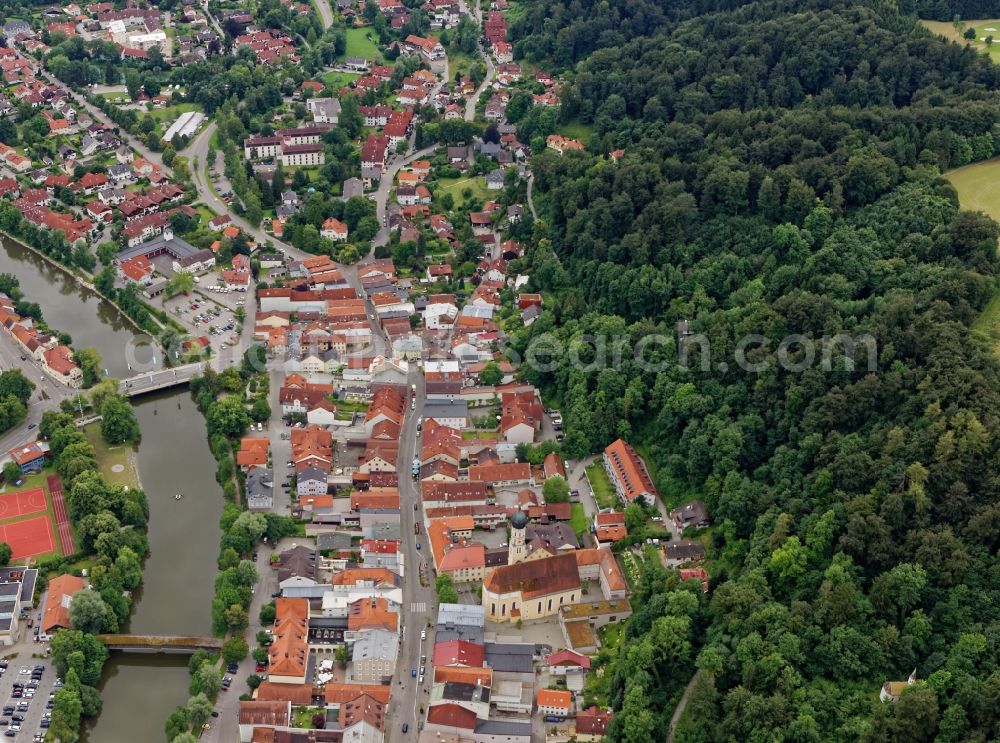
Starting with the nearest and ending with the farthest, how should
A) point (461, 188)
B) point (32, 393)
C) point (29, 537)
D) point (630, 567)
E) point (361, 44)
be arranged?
point (630, 567), point (29, 537), point (32, 393), point (461, 188), point (361, 44)

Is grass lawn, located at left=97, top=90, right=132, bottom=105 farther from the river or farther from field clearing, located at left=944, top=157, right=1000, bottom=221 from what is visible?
field clearing, located at left=944, top=157, right=1000, bottom=221

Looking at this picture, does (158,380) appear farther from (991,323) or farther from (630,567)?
(991,323)

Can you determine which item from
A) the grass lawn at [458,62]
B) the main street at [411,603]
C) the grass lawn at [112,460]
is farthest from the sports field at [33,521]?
the grass lawn at [458,62]

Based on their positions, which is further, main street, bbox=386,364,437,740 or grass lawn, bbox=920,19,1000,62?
grass lawn, bbox=920,19,1000,62

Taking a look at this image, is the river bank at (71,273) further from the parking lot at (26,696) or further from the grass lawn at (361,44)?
the grass lawn at (361,44)

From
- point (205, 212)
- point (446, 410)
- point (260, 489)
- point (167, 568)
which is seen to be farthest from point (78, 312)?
point (446, 410)

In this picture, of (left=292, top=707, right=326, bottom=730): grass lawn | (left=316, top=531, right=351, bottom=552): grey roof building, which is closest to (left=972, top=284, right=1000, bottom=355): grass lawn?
(left=316, top=531, right=351, bottom=552): grey roof building
